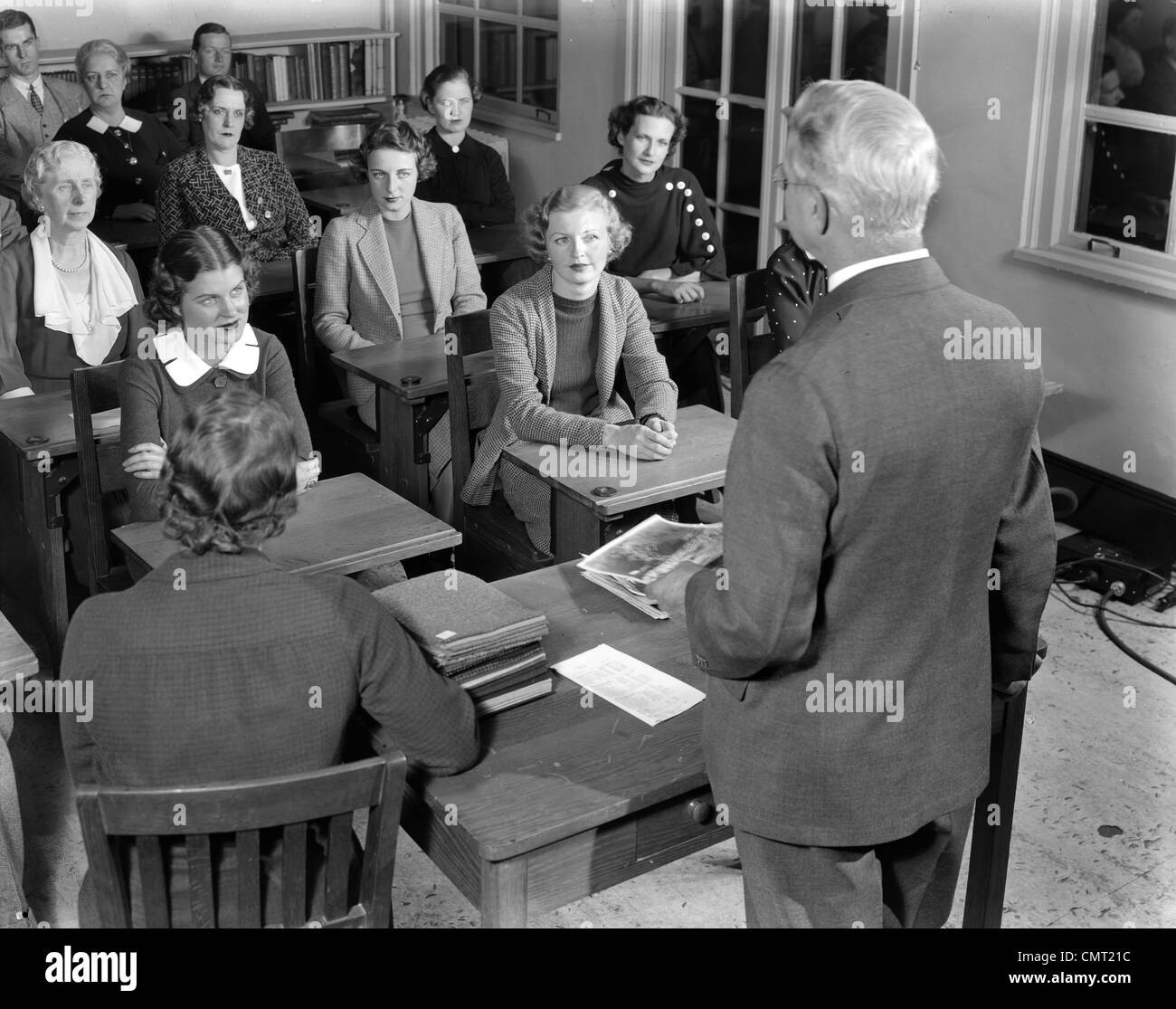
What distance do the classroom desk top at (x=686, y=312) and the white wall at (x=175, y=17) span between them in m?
4.56

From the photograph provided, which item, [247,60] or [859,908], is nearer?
[859,908]

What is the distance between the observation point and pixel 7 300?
3.96 m

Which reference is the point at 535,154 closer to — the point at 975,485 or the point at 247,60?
the point at 247,60

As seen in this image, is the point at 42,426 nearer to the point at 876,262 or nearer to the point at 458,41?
the point at 876,262

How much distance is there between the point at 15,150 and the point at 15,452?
3.48m

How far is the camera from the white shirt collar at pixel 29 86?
653cm

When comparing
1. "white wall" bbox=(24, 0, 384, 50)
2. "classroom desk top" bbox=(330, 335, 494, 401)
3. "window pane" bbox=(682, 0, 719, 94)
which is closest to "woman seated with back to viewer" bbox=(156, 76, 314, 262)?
"classroom desk top" bbox=(330, 335, 494, 401)

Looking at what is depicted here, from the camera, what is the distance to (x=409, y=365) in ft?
13.1

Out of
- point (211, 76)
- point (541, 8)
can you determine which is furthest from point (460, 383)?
point (211, 76)

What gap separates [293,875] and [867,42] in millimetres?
4454

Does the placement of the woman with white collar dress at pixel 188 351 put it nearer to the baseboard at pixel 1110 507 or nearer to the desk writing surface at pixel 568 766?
the desk writing surface at pixel 568 766

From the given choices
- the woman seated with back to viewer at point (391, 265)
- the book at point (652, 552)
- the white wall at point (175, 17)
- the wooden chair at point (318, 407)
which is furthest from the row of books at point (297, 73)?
the book at point (652, 552)

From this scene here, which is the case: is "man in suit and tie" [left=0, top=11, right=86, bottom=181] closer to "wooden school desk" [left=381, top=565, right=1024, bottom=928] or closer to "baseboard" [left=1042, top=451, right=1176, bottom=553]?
"baseboard" [left=1042, top=451, right=1176, bottom=553]
